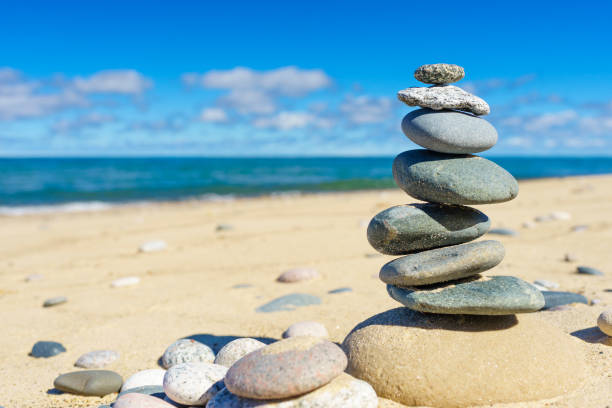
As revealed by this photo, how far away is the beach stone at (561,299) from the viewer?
4.93m

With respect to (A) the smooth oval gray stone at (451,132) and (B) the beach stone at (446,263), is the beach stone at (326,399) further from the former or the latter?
(A) the smooth oval gray stone at (451,132)

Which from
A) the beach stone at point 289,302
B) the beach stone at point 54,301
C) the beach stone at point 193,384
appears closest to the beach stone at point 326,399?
the beach stone at point 193,384

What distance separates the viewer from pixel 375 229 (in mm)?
3693

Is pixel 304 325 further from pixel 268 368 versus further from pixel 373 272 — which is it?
pixel 373 272

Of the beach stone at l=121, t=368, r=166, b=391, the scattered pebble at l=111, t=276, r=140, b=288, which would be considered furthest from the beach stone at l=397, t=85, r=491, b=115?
the scattered pebble at l=111, t=276, r=140, b=288

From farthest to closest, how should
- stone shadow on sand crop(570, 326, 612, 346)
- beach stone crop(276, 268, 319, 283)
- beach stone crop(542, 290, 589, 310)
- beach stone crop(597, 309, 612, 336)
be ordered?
beach stone crop(276, 268, 319, 283), beach stone crop(542, 290, 589, 310), stone shadow on sand crop(570, 326, 612, 346), beach stone crop(597, 309, 612, 336)

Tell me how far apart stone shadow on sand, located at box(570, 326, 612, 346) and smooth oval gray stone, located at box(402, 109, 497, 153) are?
6.01 feet

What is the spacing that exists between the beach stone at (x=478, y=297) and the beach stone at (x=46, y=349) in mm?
3415

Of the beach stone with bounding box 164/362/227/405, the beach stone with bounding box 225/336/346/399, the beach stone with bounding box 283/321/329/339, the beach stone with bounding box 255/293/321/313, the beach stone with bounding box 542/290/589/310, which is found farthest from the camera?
the beach stone with bounding box 255/293/321/313

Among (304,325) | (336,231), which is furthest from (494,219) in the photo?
(304,325)

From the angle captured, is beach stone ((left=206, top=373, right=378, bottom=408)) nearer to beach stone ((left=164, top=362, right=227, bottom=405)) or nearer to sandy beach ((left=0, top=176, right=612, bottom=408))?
beach stone ((left=164, top=362, right=227, bottom=405))

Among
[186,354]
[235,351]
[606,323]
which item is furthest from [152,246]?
[606,323]

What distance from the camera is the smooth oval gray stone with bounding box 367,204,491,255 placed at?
3.61 metres

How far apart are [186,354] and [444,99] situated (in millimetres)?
3032
